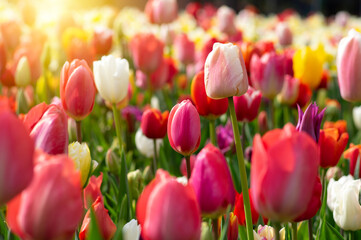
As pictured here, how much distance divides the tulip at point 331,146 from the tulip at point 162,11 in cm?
247

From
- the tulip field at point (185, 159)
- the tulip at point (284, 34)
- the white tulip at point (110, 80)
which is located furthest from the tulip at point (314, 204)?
the tulip at point (284, 34)

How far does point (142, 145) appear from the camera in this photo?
226cm

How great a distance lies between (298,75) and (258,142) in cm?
181

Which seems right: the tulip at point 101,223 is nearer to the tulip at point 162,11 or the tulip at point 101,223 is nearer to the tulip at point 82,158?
the tulip at point 82,158

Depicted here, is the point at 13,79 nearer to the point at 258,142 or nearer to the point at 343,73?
the point at 343,73

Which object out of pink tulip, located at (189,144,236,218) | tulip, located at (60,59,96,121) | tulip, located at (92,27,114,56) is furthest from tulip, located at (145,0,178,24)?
pink tulip, located at (189,144,236,218)

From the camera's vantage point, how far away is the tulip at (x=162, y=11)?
12.5ft

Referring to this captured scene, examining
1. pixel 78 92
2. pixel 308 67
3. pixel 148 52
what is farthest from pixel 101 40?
pixel 78 92

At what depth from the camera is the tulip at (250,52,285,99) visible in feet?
7.10

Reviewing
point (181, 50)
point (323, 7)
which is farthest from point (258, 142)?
point (323, 7)

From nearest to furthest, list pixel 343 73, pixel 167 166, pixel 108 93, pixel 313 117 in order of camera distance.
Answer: pixel 313 117
pixel 343 73
pixel 108 93
pixel 167 166

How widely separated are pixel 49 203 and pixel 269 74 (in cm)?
158

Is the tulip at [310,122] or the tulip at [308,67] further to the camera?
the tulip at [308,67]

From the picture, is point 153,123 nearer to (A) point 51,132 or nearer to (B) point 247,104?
(B) point 247,104
